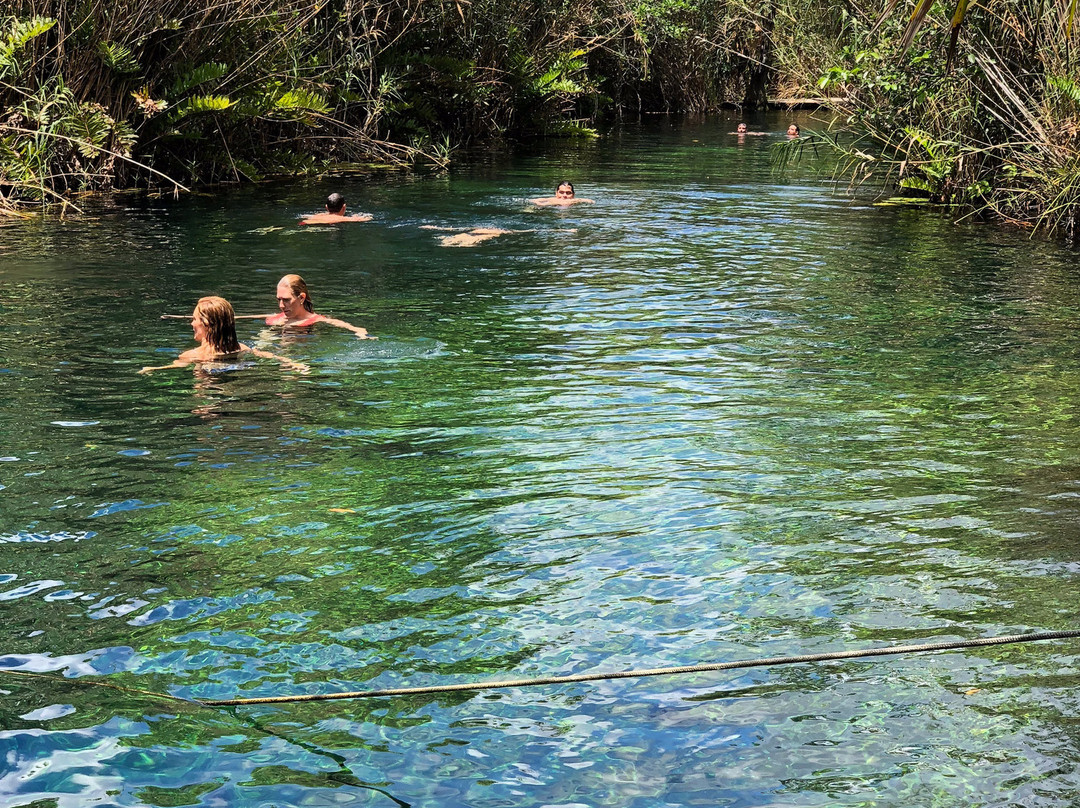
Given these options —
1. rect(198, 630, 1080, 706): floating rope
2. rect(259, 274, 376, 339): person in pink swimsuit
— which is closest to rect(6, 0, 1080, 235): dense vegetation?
rect(259, 274, 376, 339): person in pink swimsuit

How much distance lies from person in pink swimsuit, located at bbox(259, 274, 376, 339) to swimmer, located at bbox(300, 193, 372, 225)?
680cm

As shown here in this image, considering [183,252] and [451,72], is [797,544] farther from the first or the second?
[451,72]

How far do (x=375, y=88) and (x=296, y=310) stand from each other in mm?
16610

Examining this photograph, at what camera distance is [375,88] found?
27.0 metres

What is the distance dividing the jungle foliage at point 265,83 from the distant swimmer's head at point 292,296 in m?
6.98

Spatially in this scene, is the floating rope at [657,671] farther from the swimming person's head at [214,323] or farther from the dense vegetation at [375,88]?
the dense vegetation at [375,88]

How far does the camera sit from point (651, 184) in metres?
24.4

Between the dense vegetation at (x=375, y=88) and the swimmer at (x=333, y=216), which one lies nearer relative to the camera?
the dense vegetation at (x=375, y=88)

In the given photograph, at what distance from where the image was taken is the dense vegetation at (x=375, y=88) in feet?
57.4

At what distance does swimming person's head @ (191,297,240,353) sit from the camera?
10258 mm

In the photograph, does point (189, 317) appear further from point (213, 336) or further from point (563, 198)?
point (563, 198)

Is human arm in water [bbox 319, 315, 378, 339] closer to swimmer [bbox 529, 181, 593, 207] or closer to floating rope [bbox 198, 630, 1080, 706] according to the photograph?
floating rope [bbox 198, 630, 1080, 706]

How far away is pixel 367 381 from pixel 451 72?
66.4ft

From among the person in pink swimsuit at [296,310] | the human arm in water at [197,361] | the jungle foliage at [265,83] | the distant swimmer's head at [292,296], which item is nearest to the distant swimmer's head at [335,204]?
the jungle foliage at [265,83]
